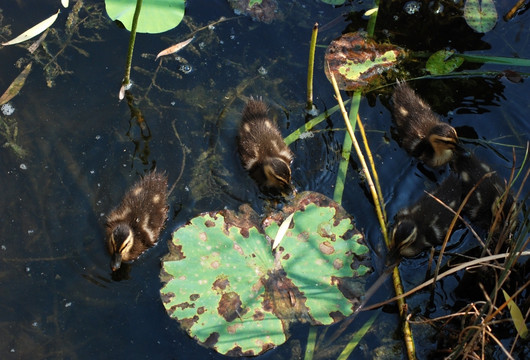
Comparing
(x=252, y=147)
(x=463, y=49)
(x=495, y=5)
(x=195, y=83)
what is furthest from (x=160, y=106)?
(x=495, y=5)

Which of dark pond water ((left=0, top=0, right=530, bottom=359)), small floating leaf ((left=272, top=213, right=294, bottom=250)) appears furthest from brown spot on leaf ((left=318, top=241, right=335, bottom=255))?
dark pond water ((left=0, top=0, right=530, bottom=359))

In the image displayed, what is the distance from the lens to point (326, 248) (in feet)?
12.1

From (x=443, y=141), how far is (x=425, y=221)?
0.53 meters

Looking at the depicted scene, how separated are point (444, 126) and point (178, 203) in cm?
160

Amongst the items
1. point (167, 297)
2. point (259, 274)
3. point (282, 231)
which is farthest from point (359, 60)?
point (167, 297)

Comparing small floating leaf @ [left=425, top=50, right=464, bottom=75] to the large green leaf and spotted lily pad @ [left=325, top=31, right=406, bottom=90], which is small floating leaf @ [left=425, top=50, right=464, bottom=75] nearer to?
spotted lily pad @ [left=325, top=31, right=406, bottom=90]

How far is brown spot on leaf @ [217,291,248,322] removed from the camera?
341cm

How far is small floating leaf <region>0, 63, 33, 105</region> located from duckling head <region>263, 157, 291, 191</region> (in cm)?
155

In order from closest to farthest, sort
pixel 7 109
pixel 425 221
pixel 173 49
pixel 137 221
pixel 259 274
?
1. pixel 259 274
2. pixel 137 221
3. pixel 425 221
4. pixel 7 109
5. pixel 173 49

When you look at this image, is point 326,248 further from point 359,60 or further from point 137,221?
point 359,60

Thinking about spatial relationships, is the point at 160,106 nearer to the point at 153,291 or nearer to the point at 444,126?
the point at 153,291

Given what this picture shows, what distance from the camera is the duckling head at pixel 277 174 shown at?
391 cm

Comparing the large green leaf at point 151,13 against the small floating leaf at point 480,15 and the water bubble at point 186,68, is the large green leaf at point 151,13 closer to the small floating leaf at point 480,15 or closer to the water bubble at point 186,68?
the water bubble at point 186,68

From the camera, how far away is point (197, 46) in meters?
4.59
